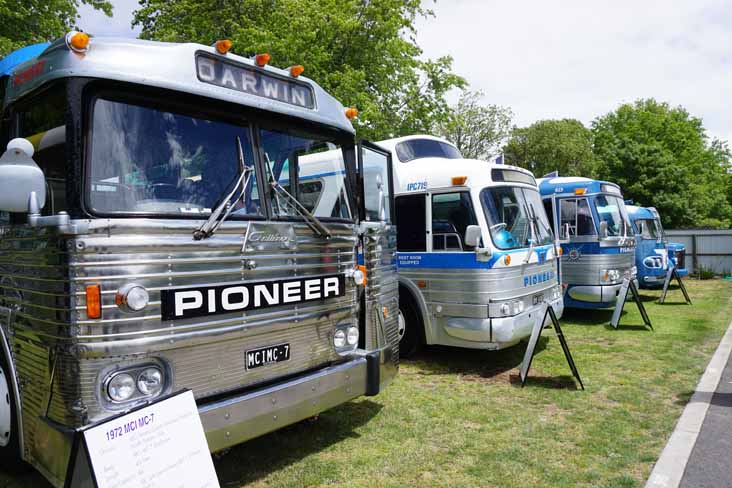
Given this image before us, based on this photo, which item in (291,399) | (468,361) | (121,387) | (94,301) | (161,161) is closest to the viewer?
(94,301)

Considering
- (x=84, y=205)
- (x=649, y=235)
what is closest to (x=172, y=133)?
(x=84, y=205)

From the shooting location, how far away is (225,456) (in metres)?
4.47

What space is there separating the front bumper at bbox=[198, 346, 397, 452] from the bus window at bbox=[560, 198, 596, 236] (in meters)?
7.18

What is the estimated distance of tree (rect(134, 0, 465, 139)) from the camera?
48.3ft

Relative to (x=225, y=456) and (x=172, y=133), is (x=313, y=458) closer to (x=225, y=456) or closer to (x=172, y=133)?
(x=225, y=456)

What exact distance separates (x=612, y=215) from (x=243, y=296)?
9.58 m

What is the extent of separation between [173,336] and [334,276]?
4.86 ft

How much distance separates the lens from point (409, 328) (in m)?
7.62

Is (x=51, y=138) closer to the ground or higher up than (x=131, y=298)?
higher up

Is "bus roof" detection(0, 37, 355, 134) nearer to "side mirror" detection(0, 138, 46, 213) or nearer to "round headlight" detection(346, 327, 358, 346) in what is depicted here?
"side mirror" detection(0, 138, 46, 213)

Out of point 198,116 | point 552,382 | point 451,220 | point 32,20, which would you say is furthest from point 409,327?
point 32,20

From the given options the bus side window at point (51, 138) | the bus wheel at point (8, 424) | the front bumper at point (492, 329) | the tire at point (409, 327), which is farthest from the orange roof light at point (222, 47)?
the tire at point (409, 327)

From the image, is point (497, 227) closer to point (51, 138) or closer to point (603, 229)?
point (603, 229)

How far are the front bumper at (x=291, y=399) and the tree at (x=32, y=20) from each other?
1213 centimetres
